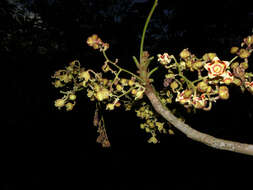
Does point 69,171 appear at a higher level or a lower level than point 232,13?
lower

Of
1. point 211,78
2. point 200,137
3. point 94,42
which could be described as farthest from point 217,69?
point 94,42

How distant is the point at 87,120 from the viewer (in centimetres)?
407

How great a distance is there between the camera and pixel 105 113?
3.86m

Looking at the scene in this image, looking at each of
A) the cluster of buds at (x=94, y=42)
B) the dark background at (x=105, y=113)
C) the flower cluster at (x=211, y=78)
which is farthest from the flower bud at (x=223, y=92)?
the dark background at (x=105, y=113)

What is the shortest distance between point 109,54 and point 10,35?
217 cm

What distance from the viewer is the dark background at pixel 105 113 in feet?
8.29

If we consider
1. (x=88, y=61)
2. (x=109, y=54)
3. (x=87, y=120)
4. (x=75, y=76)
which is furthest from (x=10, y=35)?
(x=75, y=76)

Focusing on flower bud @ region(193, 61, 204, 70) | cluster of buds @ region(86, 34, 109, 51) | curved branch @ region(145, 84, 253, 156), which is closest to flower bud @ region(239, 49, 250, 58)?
flower bud @ region(193, 61, 204, 70)

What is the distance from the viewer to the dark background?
8.29ft

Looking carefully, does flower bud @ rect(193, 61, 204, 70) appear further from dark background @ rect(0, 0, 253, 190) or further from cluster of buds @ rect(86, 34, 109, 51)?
dark background @ rect(0, 0, 253, 190)

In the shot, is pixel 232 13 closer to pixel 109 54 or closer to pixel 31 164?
pixel 109 54

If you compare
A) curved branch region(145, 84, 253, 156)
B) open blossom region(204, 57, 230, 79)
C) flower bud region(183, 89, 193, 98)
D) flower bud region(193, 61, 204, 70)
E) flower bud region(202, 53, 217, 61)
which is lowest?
curved branch region(145, 84, 253, 156)

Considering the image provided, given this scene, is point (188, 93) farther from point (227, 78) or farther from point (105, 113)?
point (105, 113)

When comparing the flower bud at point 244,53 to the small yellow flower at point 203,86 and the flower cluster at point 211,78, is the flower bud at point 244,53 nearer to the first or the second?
the flower cluster at point 211,78
